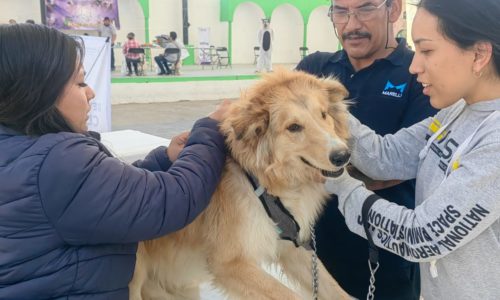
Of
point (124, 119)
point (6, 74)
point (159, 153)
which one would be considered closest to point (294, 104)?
point (159, 153)

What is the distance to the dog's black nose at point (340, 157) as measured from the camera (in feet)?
6.10

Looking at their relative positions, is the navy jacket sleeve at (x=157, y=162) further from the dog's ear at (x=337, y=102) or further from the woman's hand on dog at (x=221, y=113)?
the dog's ear at (x=337, y=102)

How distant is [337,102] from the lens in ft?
7.43

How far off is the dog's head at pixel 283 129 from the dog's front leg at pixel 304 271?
43 cm

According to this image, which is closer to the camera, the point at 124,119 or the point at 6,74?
the point at 6,74

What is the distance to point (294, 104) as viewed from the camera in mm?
2104

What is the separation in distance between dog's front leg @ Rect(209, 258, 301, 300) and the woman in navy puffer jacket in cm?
65

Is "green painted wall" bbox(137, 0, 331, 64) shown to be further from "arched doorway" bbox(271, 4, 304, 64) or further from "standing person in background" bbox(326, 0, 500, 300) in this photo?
"standing person in background" bbox(326, 0, 500, 300)

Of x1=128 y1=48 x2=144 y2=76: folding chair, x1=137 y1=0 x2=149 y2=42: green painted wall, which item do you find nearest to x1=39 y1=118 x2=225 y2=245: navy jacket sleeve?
x1=128 y1=48 x2=144 y2=76: folding chair

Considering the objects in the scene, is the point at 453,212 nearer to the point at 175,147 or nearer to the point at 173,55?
the point at 175,147

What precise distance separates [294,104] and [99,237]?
109cm

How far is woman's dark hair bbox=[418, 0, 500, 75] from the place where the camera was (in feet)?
4.32

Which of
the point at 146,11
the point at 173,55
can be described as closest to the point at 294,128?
the point at 173,55

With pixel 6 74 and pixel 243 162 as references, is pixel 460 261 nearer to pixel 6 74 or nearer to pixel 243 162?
pixel 243 162
